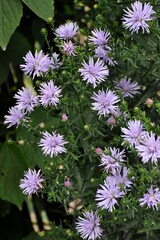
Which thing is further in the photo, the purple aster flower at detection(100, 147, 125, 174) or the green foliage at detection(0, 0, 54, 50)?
the green foliage at detection(0, 0, 54, 50)

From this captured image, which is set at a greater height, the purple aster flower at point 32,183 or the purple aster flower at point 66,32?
the purple aster flower at point 66,32

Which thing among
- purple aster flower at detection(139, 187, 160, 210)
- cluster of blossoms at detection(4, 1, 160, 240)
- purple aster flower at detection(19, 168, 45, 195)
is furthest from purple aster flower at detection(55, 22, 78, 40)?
purple aster flower at detection(139, 187, 160, 210)

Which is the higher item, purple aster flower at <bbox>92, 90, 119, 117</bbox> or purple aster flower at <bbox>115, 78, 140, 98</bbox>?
purple aster flower at <bbox>92, 90, 119, 117</bbox>

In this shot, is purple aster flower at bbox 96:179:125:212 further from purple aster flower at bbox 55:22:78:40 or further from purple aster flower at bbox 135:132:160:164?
purple aster flower at bbox 55:22:78:40

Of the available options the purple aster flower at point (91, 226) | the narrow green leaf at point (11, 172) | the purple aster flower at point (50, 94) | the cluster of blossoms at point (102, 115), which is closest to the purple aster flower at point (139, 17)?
the cluster of blossoms at point (102, 115)

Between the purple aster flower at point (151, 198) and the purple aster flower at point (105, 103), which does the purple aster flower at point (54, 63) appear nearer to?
the purple aster flower at point (105, 103)
